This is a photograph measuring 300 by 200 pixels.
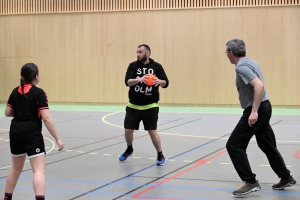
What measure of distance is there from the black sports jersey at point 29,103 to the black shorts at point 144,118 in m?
3.21

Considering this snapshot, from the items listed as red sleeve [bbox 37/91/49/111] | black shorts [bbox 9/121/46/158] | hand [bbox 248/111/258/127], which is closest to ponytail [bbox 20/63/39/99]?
red sleeve [bbox 37/91/49/111]

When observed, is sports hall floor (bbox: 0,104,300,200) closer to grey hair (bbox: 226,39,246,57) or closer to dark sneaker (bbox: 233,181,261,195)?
dark sneaker (bbox: 233,181,261,195)

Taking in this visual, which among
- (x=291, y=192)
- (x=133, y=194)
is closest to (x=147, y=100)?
(x=133, y=194)

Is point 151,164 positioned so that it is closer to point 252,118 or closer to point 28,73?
point 252,118

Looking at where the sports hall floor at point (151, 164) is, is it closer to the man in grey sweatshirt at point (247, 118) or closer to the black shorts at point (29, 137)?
the man in grey sweatshirt at point (247, 118)

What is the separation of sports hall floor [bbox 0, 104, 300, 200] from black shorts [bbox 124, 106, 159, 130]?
1.93 feet

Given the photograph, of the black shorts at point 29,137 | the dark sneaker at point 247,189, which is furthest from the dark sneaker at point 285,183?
the black shorts at point 29,137

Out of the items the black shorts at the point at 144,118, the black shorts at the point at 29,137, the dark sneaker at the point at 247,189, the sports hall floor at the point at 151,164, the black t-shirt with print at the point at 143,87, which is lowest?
the sports hall floor at the point at 151,164

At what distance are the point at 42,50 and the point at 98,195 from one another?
15126 millimetres

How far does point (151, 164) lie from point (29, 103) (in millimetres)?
3441

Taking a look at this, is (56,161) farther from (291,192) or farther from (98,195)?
(291,192)

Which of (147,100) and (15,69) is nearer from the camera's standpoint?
(147,100)

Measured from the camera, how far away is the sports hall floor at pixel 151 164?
22.1 feet

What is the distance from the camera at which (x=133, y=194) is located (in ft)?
21.6
